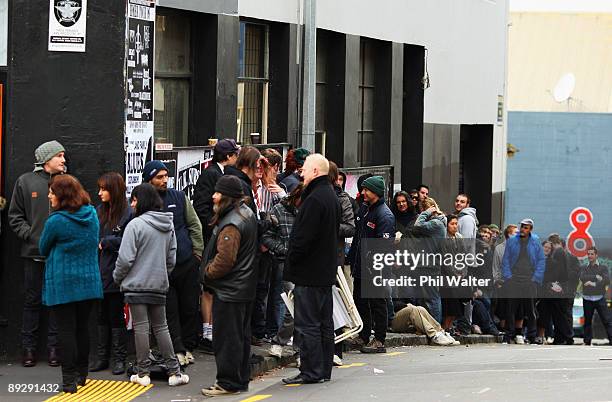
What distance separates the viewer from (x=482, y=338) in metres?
20.5

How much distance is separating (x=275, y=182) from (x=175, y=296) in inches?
85.2

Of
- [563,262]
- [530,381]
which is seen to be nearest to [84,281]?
[530,381]

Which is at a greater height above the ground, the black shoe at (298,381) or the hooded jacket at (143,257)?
the hooded jacket at (143,257)

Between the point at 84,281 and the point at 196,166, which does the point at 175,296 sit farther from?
the point at 196,166

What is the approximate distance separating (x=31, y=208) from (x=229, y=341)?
94.0 inches

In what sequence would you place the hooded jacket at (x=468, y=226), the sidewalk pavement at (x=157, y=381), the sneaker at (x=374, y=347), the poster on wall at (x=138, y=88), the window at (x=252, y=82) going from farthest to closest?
the hooded jacket at (x=468, y=226), the window at (x=252, y=82), the sneaker at (x=374, y=347), the poster on wall at (x=138, y=88), the sidewalk pavement at (x=157, y=381)

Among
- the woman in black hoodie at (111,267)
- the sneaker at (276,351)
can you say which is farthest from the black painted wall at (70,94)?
the sneaker at (276,351)

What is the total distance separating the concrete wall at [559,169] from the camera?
47.0 m

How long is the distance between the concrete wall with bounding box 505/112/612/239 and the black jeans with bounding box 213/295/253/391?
121 feet

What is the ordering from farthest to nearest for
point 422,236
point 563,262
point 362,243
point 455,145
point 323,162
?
point 455,145
point 563,262
point 422,236
point 362,243
point 323,162

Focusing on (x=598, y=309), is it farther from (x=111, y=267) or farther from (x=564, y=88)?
(x=564, y=88)

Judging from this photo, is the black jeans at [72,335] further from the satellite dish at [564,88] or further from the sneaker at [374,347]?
the satellite dish at [564,88]

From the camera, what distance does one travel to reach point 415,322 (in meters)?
17.3

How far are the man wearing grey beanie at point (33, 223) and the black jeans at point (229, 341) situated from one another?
1.76 metres
